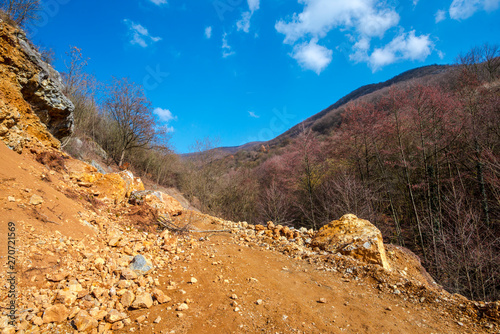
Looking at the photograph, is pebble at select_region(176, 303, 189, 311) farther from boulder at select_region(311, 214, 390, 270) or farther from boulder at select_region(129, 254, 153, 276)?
boulder at select_region(311, 214, 390, 270)

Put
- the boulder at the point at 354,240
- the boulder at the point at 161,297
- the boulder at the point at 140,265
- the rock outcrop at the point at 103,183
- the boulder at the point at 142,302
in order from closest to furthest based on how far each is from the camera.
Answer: the boulder at the point at 142,302
the boulder at the point at 161,297
the boulder at the point at 140,265
the boulder at the point at 354,240
the rock outcrop at the point at 103,183

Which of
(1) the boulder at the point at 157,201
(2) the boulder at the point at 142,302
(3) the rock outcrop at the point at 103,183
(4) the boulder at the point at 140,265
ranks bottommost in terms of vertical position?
(2) the boulder at the point at 142,302

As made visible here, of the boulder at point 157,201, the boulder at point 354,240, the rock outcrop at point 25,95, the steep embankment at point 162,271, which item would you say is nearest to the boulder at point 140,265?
the steep embankment at point 162,271

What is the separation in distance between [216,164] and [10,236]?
17456 millimetres

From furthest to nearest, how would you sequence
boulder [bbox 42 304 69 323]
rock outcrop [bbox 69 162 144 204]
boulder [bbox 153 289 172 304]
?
rock outcrop [bbox 69 162 144 204], boulder [bbox 153 289 172 304], boulder [bbox 42 304 69 323]

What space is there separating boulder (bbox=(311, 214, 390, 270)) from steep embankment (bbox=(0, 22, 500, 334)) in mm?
26

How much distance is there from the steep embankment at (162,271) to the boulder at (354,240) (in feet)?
0.08

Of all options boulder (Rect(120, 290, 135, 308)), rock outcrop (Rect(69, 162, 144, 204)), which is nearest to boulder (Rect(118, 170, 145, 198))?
rock outcrop (Rect(69, 162, 144, 204))

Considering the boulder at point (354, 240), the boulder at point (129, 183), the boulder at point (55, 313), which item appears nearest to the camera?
the boulder at point (55, 313)

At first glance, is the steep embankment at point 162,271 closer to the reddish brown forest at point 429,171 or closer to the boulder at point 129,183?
the boulder at point 129,183

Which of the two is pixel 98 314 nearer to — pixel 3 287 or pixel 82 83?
pixel 3 287

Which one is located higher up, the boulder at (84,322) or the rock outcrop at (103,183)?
the rock outcrop at (103,183)

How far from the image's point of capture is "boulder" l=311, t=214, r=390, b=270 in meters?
4.50

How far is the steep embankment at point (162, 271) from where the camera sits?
8.04ft
